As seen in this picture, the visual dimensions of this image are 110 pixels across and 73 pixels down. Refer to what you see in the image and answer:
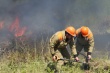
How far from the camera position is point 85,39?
325 inches

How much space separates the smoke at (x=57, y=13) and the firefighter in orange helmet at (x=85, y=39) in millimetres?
9030

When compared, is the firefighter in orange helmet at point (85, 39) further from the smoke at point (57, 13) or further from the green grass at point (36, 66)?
the smoke at point (57, 13)

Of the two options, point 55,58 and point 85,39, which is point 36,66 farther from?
point 85,39

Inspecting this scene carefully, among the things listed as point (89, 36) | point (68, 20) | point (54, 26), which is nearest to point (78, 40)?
point (89, 36)

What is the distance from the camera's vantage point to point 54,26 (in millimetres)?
18531

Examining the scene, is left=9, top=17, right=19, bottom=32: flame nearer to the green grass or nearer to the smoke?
the smoke

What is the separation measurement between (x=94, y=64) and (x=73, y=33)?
52.9 inches

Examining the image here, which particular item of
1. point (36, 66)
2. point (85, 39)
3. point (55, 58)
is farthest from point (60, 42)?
point (85, 39)

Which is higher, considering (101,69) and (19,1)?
(19,1)

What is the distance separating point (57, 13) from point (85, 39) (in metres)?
12.5

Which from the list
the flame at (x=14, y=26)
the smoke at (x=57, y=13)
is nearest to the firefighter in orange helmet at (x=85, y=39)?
the flame at (x=14, y=26)

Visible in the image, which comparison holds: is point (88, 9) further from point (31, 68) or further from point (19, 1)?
point (31, 68)

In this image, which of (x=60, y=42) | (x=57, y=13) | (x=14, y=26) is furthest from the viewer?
(x=57, y=13)

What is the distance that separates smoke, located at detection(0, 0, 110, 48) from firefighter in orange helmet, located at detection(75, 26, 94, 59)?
29.6ft
